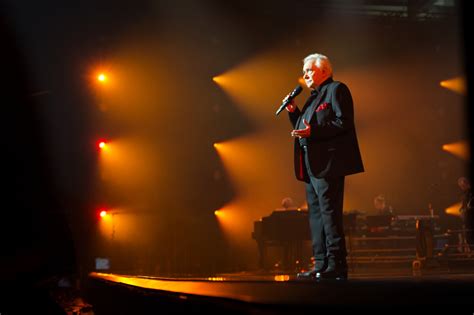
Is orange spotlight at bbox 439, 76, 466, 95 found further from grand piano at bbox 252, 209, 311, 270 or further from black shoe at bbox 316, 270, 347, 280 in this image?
black shoe at bbox 316, 270, 347, 280

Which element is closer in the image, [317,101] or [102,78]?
[317,101]

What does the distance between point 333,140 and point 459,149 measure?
830 cm

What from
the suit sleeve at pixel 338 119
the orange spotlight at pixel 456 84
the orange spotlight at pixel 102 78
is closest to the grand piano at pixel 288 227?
the orange spotlight at pixel 102 78

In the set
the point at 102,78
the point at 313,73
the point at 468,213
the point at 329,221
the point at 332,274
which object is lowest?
the point at 332,274

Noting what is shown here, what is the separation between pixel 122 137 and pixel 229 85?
7.27 feet

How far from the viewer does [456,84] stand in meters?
9.80

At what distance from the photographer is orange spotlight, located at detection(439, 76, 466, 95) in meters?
9.60

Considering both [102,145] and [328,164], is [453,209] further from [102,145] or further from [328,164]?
[328,164]

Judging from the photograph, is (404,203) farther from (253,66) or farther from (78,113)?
(78,113)

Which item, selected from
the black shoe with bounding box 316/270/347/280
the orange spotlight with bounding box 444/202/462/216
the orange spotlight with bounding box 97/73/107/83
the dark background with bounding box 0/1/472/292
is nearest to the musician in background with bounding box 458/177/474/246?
the orange spotlight with bounding box 444/202/462/216

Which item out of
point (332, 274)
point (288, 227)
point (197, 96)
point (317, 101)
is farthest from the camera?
point (197, 96)

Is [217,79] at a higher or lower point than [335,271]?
higher

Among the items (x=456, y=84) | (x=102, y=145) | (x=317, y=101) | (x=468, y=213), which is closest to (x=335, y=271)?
(x=317, y=101)

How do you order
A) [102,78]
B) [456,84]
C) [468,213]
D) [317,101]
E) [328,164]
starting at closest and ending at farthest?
[328,164]
[317,101]
[468,213]
[102,78]
[456,84]
